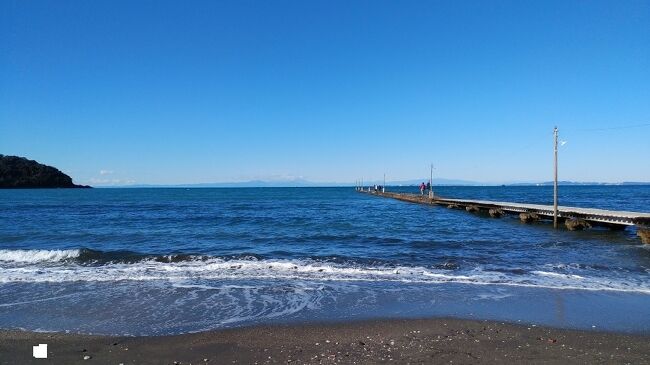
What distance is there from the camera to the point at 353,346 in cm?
696

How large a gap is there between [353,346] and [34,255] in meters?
16.6

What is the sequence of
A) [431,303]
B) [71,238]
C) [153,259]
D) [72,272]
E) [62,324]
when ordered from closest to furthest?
[62,324] → [431,303] → [72,272] → [153,259] → [71,238]

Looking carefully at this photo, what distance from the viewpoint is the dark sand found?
6.43 m

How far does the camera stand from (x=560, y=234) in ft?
87.2

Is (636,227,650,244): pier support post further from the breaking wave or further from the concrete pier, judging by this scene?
the breaking wave

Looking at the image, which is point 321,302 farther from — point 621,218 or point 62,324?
point 621,218

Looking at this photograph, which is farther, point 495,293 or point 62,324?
point 495,293

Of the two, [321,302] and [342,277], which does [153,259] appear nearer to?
[342,277]

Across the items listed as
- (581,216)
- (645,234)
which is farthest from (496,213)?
(645,234)

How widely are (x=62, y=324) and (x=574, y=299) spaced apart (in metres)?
11.6

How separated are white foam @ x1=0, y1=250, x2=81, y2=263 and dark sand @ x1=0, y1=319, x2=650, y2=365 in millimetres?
10678

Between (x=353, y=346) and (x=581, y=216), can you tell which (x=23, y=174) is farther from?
(x=353, y=346)

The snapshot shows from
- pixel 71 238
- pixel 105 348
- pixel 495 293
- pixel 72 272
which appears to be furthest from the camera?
pixel 71 238

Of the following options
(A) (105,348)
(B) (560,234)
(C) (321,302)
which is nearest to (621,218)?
(B) (560,234)
